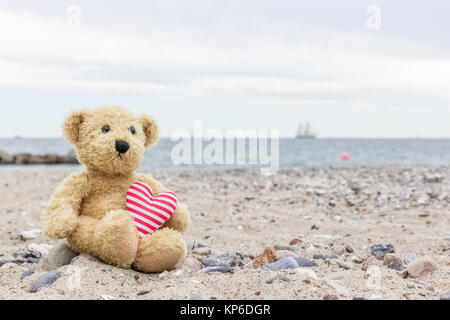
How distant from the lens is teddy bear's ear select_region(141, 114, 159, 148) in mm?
3695

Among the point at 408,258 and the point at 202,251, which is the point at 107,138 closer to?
the point at 202,251

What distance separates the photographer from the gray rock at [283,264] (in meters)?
3.24

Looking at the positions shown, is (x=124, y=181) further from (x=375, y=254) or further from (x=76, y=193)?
(x=375, y=254)

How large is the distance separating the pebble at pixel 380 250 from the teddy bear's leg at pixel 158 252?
1.95 metres

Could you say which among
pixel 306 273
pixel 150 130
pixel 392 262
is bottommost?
pixel 392 262

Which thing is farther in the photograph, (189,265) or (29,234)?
(29,234)

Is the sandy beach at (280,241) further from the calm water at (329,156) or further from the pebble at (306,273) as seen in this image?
the calm water at (329,156)

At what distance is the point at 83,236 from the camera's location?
3.26 m

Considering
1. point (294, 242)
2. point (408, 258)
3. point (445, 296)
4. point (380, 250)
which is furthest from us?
point (294, 242)

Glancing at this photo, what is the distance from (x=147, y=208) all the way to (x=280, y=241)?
1795mm

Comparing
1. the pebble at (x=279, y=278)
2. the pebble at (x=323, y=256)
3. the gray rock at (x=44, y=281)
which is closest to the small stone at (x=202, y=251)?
the pebble at (x=323, y=256)

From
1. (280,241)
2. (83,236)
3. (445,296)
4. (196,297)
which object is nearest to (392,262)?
(445,296)

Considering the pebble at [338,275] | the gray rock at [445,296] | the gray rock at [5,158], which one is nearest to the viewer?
the gray rock at [445,296]
